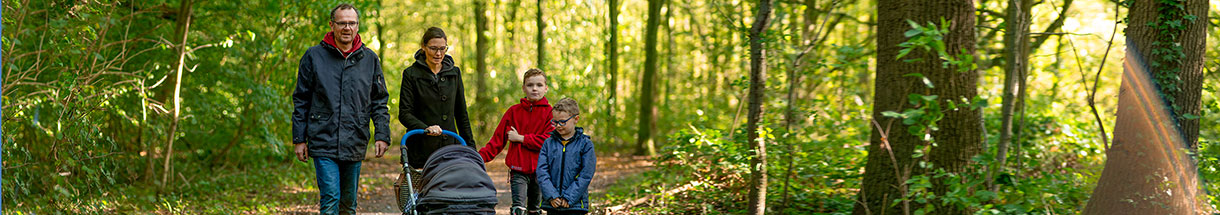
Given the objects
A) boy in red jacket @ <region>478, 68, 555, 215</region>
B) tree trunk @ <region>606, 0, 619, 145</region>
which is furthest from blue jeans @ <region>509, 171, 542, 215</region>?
tree trunk @ <region>606, 0, 619, 145</region>

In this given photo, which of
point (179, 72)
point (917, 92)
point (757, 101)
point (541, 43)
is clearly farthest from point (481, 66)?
point (917, 92)

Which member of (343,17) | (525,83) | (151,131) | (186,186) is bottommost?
(186,186)

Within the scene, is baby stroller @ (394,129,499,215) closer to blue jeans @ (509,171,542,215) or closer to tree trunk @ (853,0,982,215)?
blue jeans @ (509,171,542,215)

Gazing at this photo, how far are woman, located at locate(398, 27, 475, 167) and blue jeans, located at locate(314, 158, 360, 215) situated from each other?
15.6 inches

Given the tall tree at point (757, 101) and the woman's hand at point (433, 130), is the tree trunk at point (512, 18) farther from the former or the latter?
the woman's hand at point (433, 130)

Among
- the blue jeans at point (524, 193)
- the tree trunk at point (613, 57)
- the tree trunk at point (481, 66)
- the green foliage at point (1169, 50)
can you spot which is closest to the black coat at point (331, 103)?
the blue jeans at point (524, 193)

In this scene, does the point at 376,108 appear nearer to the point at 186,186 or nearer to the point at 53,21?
the point at 53,21

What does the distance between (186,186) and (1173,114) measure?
8.81 m

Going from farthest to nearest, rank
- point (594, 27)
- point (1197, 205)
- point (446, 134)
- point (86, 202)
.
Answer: point (594, 27), point (86, 202), point (1197, 205), point (446, 134)

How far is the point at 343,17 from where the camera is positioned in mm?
4812

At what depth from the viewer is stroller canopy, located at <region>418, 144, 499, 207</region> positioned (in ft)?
13.5

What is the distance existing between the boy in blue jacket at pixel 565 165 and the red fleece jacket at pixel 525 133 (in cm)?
16

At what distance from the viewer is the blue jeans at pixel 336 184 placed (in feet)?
15.8

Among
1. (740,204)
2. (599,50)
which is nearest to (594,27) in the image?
(599,50)
